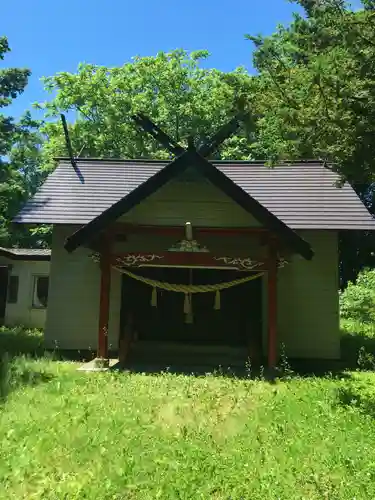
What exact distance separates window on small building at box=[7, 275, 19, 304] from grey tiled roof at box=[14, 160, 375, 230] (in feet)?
18.0

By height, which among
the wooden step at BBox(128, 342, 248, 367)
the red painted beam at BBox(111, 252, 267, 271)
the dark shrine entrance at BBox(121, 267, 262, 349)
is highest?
the red painted beam at BBox(111, 252, 267, 271)

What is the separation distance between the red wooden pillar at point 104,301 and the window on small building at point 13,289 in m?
9.20

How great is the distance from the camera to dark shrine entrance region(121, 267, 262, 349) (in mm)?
12414

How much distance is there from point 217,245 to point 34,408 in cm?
628

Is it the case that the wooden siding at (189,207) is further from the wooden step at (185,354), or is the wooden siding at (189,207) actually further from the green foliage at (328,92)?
the wooden step at (185,354)

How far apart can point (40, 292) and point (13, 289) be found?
988mm

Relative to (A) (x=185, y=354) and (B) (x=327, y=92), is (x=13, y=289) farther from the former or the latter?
(B) (x=327, y=92)

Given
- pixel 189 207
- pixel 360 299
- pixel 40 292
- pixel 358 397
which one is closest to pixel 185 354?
pixel 189 207

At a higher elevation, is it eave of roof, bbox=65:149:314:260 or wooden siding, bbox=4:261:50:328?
eave of roof, bbox=65:149:314:260

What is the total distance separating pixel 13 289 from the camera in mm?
18234

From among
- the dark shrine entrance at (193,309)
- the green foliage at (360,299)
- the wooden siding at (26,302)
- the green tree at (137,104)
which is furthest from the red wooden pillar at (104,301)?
the green tree at (137,104)

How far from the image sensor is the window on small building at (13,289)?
1811 cm

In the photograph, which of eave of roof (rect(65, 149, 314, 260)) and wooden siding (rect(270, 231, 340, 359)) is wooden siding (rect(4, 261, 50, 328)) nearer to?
eave of roof (rect(65, 149, 314, 260))

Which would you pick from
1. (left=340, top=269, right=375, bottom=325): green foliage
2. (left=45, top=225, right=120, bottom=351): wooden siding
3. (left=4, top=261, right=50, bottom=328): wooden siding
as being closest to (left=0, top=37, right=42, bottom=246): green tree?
(left=4, top=261, right=50, bottom=328): wooden siding
